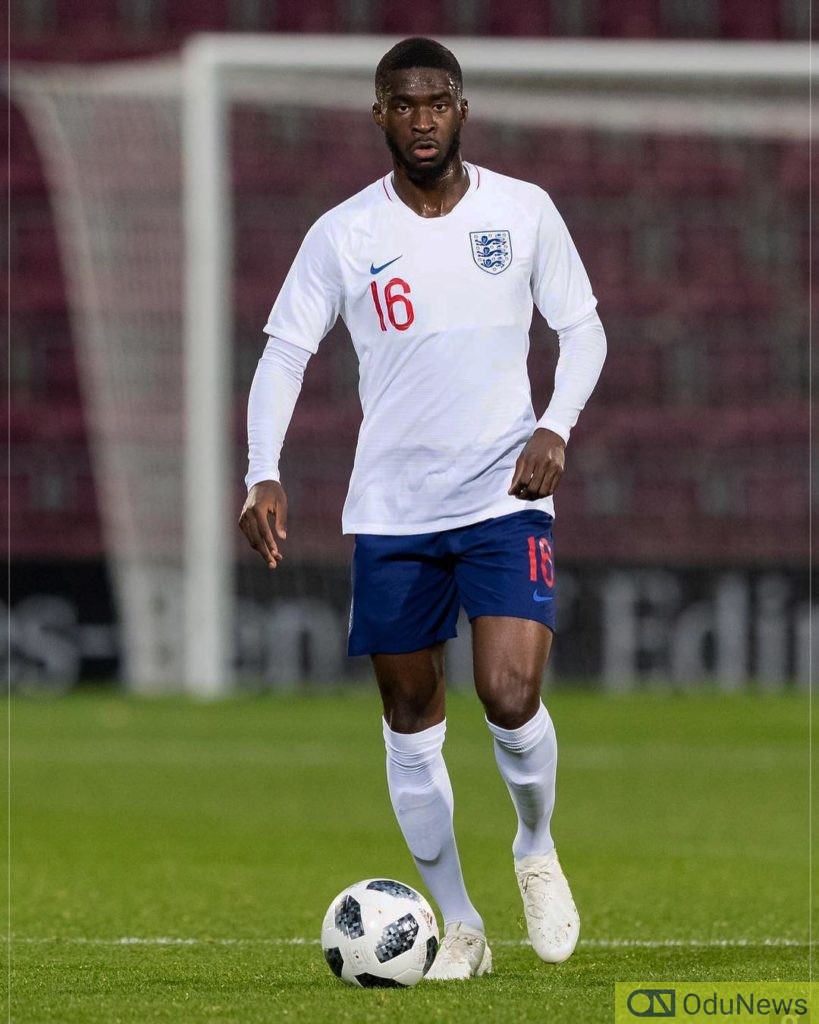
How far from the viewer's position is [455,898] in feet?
16.1

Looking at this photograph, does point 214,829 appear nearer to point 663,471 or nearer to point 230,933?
point 230,933

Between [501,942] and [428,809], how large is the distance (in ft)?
2.57

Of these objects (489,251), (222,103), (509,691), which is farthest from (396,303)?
(222,103)

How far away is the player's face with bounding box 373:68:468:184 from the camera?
4.74m

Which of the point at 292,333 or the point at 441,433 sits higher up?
the point at 292,333

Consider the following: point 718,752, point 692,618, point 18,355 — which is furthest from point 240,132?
point 18,355

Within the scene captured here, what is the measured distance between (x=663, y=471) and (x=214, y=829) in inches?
490

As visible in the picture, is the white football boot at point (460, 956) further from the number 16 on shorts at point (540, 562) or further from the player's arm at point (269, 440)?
the player's arm at point (269, 440)

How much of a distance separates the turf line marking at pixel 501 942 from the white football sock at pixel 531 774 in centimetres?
63

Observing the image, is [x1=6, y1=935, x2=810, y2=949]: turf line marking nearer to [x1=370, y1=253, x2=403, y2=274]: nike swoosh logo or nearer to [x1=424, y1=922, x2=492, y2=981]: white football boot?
[x1=424, y1=922, x2=492, y2=981]: white football boot

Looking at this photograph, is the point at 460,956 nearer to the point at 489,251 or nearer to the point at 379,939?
the point at 379,939

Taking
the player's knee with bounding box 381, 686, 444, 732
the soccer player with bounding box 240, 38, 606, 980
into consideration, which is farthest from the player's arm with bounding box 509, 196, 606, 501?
the player's knee with bounding box 381, 686, 444, 732

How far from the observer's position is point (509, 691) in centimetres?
475

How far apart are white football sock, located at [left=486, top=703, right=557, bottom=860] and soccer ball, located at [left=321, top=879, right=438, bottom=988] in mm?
354
